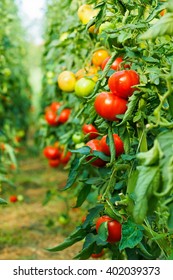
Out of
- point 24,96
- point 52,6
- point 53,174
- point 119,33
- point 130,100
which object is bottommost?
point 53,174

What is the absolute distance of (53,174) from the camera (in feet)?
17.9

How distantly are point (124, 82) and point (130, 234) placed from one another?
41 centimetres

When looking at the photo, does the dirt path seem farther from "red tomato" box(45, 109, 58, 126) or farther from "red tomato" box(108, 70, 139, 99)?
"red tomato" box(108, 70, 139, 99)

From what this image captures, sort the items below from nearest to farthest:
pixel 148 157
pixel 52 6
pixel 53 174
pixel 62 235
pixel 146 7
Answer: pixel 148 157 < pixel 146 7 < pixel 62 235 < pixel 52 6 < pixel 53 174

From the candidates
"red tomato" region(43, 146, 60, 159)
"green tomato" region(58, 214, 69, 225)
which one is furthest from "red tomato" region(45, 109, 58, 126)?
"green tomato" region(58, 214, 69, 225)

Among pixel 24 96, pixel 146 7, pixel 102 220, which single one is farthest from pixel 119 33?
pixel 24 96

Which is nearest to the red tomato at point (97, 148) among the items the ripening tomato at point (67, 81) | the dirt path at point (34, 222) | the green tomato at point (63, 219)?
the ripening tomato at point (67, 81)

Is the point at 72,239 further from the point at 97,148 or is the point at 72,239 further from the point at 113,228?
the point at 97,148

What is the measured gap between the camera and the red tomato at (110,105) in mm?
1383

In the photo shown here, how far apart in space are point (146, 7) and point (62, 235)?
7.58 feet

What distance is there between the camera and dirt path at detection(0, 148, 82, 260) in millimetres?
3143

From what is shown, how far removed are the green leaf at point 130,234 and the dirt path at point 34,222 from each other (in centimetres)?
119

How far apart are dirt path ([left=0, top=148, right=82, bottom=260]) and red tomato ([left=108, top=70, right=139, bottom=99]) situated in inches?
48.0

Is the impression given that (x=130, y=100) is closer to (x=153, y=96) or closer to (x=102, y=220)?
(x=153, y=96)
